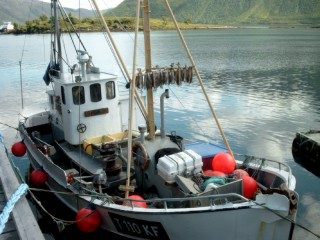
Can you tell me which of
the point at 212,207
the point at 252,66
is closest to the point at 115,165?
the point at 212,207

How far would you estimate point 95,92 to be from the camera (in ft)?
43.4

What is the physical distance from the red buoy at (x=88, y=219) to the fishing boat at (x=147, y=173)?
1.1 inches

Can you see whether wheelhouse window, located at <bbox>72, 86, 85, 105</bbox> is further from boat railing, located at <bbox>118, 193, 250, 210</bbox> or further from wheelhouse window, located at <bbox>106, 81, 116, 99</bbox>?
boat railing, located at <bbox>118, 193, 250, 210</bbox>

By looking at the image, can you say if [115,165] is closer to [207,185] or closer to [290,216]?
[207,185]

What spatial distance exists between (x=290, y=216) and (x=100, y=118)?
8006 millimetres

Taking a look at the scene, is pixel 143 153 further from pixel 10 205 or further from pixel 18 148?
pixel 18 148

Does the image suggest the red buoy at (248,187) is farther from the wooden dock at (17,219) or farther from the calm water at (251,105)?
the wooden dock at (17,219)

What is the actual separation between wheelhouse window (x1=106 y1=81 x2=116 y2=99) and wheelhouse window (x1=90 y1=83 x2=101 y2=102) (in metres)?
0.34

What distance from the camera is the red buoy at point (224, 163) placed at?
10.4 metres

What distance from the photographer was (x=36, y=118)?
54.9ft

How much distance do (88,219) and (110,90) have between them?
5.32 m

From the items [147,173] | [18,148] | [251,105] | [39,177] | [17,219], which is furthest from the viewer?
[251,105]

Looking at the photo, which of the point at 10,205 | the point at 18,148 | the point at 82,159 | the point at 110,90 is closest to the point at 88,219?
the point at 82,159

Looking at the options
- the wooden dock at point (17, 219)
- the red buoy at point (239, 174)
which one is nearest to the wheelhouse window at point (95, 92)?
the red buoy at point (239, 174)
